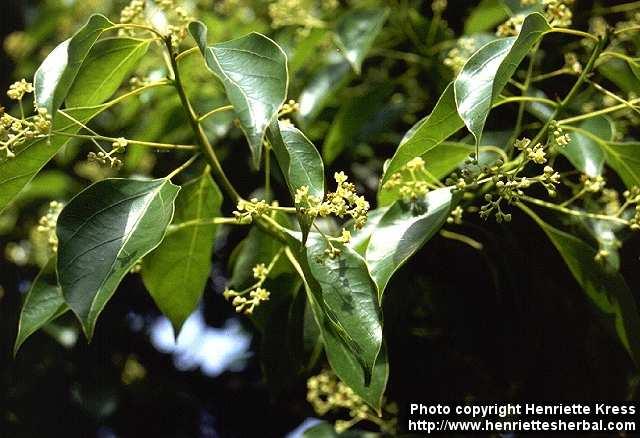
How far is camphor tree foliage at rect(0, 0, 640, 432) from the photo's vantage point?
1.31 metres

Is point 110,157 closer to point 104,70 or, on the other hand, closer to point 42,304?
point 104,70

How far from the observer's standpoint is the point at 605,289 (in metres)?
1.71

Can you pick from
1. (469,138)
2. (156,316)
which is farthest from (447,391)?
(156,316)

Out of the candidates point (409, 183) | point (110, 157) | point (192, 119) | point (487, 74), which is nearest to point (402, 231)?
point (409, 183)

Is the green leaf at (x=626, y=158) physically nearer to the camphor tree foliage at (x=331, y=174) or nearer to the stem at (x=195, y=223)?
the camphor tree foliage at (x=331, y=174)

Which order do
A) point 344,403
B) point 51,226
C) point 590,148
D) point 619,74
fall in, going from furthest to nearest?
point 344,403, point 619,74, point 590,148, point 51,226

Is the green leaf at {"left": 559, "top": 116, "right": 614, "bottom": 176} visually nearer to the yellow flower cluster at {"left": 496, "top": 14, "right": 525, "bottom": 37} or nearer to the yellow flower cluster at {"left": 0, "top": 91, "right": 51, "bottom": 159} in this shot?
the yellow flower cluster at {"left": 496, "top": 14, "right": 525, "bottom": 37}

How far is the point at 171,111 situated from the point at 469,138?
1007 millimetres

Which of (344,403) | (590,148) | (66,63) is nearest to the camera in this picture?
(66,63)

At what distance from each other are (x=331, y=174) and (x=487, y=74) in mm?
1156

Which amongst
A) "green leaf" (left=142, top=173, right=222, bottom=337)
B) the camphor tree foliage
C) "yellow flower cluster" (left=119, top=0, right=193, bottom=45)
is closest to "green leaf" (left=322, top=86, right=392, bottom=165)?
the camphor tree foliage

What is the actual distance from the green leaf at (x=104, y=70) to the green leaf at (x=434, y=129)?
0.55m

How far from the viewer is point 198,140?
155 cm

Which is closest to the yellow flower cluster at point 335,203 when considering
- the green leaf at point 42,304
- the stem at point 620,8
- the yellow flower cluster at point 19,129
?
the yellow flower cluster at point 19,129
